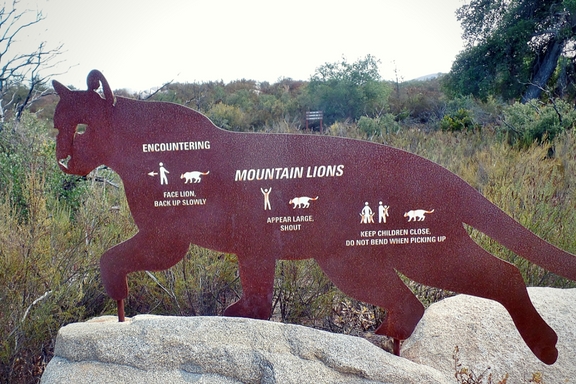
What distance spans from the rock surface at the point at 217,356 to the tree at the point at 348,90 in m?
15.8

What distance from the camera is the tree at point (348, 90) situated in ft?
59.3

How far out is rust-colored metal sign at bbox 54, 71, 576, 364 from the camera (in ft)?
9.70

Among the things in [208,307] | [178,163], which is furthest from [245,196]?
[208,307]

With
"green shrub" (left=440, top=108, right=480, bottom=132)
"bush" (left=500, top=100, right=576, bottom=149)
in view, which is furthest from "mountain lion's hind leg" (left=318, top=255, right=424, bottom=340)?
"green shrub" (left=440, top=108, right=480, bottom=132)

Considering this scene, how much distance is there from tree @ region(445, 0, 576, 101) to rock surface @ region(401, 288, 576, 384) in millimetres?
12705

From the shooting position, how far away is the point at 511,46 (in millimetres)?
14758

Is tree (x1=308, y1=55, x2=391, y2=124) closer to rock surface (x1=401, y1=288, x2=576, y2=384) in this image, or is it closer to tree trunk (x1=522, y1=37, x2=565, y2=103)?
tree trunk (x1=522, y1=37, x2=565, y2=103)

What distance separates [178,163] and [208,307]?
64.1 inches

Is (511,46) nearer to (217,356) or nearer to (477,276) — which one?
(477,276)

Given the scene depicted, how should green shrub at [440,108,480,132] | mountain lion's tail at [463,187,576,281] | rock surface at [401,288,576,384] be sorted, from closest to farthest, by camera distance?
1. mountain lion's tail at [463,187,576,281]
2. rock surface at [401,288,576,384]
3. green shrub at [440,108,480,132]

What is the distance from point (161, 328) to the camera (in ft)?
8.71

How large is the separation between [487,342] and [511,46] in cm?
1378

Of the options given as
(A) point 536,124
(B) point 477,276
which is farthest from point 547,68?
(B) point 477,276

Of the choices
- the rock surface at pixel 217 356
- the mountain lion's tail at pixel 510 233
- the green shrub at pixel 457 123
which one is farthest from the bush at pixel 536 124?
the rock surface at pixel 217 356
